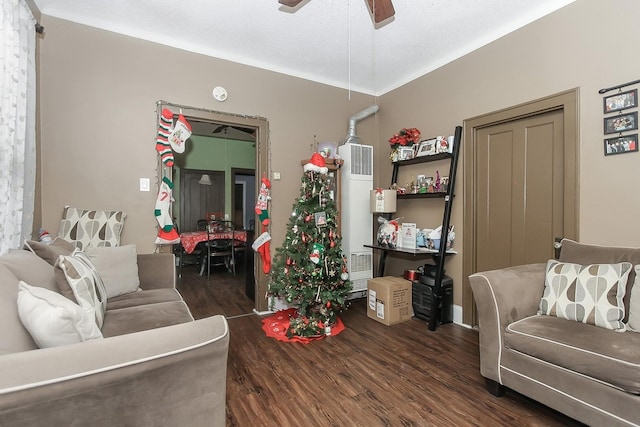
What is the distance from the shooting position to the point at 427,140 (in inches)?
139

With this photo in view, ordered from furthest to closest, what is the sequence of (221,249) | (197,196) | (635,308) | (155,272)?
(197,196) → (221,249) → (155,272) → (635,308)

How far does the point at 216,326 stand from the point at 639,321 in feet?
7.32

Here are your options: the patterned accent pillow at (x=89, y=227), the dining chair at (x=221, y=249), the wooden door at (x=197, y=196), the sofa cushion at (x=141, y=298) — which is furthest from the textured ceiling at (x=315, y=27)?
the wooden door at (x=197, y=196)

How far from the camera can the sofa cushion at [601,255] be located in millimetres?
1819

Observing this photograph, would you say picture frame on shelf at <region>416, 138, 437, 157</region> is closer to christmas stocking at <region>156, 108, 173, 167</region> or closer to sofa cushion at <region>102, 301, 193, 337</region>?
christmas stocking at <region>156, 108, 173, 167</region>

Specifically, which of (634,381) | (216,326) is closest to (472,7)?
(634,381)

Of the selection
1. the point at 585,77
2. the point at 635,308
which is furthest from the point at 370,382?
the point at 585,77

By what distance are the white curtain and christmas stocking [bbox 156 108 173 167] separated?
91 cm

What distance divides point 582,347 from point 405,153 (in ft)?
8.36

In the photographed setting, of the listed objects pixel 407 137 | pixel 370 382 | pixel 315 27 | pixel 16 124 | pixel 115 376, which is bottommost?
pixel 370 382

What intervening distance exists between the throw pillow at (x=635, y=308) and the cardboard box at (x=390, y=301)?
1782 mm

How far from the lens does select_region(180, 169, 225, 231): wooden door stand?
6.57m

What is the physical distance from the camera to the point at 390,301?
10.5 ft

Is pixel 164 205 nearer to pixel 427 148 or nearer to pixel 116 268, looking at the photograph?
pixel 116 268
